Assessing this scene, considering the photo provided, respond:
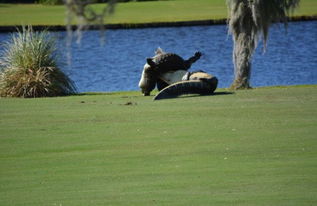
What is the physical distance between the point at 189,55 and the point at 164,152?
34371 mm

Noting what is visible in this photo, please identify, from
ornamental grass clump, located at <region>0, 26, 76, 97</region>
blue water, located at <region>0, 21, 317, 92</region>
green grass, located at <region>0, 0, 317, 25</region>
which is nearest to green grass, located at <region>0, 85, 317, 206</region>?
ornamental grass clump, located at <region>0, 26, 76, 97</region>

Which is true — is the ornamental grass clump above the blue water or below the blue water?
above

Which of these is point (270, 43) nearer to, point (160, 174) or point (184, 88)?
point (184, 88)

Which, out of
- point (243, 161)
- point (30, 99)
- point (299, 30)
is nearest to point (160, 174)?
point (243, 161)

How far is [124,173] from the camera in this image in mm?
11211

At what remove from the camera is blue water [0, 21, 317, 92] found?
112ft

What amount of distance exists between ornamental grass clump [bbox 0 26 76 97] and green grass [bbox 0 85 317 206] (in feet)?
10.3

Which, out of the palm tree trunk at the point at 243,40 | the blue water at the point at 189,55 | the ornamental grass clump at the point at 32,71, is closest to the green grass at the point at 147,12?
the blue water at the point at 189,55

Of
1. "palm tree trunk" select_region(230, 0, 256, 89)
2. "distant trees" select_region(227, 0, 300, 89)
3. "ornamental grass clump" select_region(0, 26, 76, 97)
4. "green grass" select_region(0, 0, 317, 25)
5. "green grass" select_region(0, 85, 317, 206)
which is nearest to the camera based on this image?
"green grass" select_region(0, 85, 317, 206)

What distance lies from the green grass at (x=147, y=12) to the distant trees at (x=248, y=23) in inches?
1523

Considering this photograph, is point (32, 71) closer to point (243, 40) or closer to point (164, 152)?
point (243, 40)

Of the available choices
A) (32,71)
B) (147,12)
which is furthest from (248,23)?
(147,12)

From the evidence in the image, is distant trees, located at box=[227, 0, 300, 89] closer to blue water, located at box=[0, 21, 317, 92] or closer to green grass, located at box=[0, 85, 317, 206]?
green grass, located at box=[0, 85, 317, 206]

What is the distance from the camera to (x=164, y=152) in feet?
41.0
